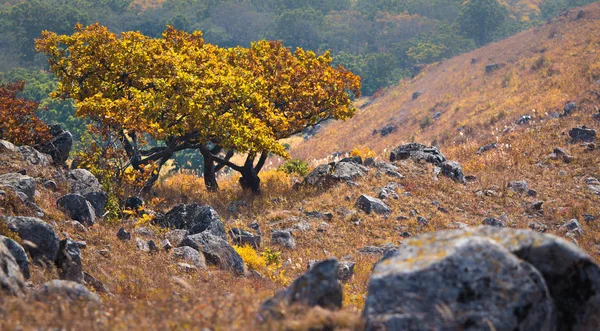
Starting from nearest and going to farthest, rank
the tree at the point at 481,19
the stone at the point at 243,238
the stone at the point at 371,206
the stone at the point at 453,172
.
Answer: the stone at the point at 243,238
the stone at the point at 371,206
the stone at the point at 453,172
the tree at the point at 481,19

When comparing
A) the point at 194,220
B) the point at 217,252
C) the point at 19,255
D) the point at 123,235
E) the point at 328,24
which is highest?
the point at 19,255

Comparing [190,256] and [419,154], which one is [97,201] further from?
[419,154]

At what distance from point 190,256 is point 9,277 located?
5087mm

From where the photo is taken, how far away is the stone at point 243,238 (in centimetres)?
1488

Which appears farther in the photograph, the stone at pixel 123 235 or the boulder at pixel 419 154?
the boulder at pixel 419 154

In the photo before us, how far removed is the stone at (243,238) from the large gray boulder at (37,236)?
6.32 metres

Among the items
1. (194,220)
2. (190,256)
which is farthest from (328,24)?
(190,256)

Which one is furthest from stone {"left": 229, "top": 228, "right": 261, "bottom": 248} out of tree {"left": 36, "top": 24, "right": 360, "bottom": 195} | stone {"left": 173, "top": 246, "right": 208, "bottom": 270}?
tree {"left": 36, "top": 24, "right": 360, "bottom": 195}

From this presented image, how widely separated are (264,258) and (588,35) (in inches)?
2035

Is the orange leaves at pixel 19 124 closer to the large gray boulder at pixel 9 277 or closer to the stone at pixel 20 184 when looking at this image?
the stone at pixel 20 184

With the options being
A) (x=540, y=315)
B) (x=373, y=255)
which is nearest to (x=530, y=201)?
(x=373, y=255)

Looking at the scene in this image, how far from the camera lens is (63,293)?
238 inches

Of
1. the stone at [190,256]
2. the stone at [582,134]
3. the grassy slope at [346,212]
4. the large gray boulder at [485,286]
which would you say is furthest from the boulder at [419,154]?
the large gray boulder at [485,286]

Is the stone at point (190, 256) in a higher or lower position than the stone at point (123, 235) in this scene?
lower
